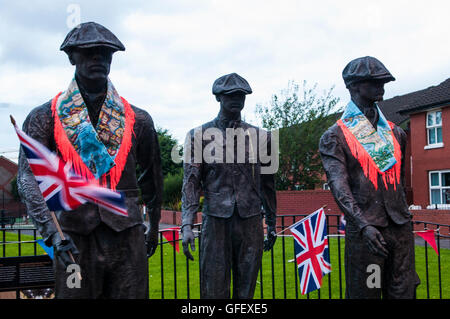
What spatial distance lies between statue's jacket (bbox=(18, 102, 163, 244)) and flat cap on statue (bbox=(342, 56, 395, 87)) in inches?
72.0

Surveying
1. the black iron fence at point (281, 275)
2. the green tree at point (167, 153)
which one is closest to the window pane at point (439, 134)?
the black iron fence at point (281, 275)

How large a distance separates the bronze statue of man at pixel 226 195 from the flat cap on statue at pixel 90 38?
4.60ft

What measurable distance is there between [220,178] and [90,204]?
151cm

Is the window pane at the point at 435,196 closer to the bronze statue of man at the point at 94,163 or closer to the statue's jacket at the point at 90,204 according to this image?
the statue's jacket at the point at 90,204

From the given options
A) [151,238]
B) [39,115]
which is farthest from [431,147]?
[39,115]

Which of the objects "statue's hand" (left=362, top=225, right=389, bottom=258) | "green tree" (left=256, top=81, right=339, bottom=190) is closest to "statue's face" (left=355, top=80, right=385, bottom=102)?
"statue's hand" (left=362, top=225, right=389, bottom=258)

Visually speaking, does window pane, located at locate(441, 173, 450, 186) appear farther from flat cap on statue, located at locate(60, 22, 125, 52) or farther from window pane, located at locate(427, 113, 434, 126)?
flat cap on statue, located at locate(60, 22, 125, 52)

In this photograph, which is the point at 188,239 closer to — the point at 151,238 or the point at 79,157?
the point at 151,238

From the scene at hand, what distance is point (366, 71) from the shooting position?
4.14m

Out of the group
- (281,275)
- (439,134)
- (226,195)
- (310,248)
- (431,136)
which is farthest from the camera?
(431,136)

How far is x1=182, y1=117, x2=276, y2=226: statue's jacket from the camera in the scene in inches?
172

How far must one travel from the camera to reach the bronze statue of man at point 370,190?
13.0 ft

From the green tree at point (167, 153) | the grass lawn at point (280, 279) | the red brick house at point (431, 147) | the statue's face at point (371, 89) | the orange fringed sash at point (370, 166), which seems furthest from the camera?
the green tree at point (167, 153)

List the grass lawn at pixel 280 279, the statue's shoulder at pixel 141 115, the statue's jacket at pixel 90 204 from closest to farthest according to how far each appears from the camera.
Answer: the statue's jacket at pixel 90 204 < the statue's shoulder at pixel 141 115 < the grass lawn at pixel 280 279
